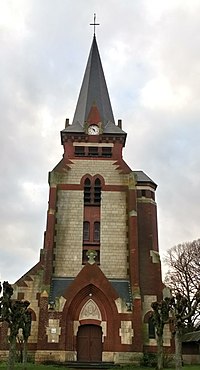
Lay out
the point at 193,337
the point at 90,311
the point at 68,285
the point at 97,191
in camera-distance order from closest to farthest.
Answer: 1. the point at 90,311
2. the point at 68,285
3. the point at 97,191
4. the point at 193,337

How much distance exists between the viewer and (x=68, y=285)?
3834cm

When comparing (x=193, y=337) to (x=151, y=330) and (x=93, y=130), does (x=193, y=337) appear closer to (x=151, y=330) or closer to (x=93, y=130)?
(x=151, y=330)

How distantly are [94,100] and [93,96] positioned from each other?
80 cm

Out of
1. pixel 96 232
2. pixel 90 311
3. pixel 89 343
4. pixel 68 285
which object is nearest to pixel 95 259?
pixel 96 232

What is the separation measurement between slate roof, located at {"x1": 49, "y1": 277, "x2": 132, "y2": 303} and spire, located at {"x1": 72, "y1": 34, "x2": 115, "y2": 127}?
56.0ft

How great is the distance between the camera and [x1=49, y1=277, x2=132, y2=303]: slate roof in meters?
37.7

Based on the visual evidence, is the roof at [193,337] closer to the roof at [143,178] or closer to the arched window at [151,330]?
the arched window at [151,330]

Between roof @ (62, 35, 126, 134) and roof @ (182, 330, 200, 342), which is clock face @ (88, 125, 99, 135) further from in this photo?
roof @ (182, 330, 200, 342)

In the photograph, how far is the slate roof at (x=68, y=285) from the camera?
1485 inches

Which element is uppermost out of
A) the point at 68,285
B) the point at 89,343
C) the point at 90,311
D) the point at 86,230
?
the point at 86,230

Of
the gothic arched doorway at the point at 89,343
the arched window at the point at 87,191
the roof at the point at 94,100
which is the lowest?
the gothic arched doorway at the point at 89,343

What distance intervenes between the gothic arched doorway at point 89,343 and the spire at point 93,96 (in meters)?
21.1

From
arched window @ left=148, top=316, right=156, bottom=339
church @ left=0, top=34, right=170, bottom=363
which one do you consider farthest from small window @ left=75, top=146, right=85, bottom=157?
arched window @ left=148, top=316, right=156, bottom=339

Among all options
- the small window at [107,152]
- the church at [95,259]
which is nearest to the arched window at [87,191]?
the church at [95,259]
